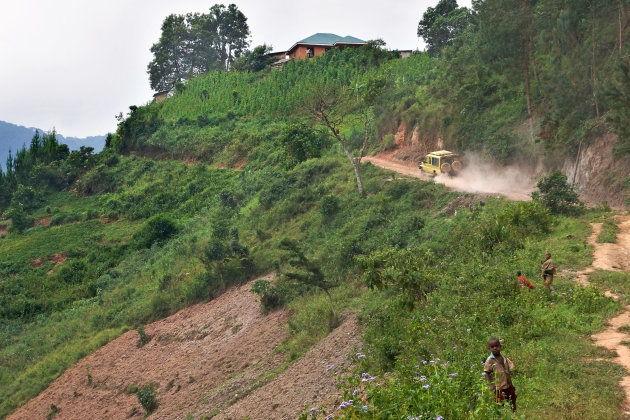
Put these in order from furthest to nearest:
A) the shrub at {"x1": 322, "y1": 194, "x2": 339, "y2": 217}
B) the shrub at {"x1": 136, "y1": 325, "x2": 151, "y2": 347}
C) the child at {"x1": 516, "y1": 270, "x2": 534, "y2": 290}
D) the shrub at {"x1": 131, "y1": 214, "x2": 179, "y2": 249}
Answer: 1. the shrub at {"x1": 131, "y1": 214, "x2": 179, "y2": 249}
2. the shrub at {"x1": 322, "y1": 194, "x2": 339, "y2": 217}
3. the shrub at {"x1": 136, "y1": 325, "x2": 151, "y2": 347}
4. the child at {"x1": 516, "y1": 270, "x2": 534, "y2": 290}

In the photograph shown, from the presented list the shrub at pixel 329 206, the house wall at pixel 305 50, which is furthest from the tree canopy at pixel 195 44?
the shrub at pixel 329 206

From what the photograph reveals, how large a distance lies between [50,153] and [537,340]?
61560 millimetres

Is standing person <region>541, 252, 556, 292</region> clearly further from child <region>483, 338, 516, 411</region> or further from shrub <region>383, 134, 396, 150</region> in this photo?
shrub <region>383, 134, 396, 150</region>

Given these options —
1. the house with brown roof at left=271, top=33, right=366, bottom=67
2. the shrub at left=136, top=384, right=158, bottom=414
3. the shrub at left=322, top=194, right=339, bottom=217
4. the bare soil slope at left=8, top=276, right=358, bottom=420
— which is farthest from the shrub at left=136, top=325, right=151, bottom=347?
the house with brown roof at left=271, top=33, right=366, bottom=67

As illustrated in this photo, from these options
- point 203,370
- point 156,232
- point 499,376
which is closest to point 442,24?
point 156,232

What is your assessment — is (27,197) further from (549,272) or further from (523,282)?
(549,272)

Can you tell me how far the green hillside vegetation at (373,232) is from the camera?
7969mm

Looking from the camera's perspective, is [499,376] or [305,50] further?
[305,50]

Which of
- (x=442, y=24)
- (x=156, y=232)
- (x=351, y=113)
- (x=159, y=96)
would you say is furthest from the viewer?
(x=159, y=96)

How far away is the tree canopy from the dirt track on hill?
231 ft

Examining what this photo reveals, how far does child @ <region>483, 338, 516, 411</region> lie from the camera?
5914 mm

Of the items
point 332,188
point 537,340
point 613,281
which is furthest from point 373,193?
point 537,340

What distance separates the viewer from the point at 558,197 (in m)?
16.0

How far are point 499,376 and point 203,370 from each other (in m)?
11.9
